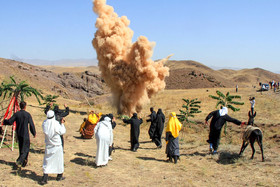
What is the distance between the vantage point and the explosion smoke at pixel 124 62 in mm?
19656

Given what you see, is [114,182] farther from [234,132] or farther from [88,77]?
[88,77]

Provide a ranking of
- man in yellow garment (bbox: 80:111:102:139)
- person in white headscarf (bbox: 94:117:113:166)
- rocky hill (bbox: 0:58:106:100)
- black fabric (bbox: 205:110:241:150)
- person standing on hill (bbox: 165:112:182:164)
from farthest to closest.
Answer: rocky hill (bbox: 0:58:106:100), man in yellow garment (bbox: 80:111:102:139), black fabric (bbox: 205:110:241:150), person standing on hill (bbox: 165:112:182:164), person in white headscarf (bbox: 94:117:113:166)

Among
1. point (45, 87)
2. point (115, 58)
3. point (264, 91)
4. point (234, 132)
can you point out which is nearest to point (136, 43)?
point (115, 58)

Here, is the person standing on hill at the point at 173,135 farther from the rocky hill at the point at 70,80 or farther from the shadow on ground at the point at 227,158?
the rocky hill at the point at 70,80

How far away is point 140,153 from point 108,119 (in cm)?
298

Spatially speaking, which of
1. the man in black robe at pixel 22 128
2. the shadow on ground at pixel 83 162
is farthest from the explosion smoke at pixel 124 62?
the man in black robe at pixel 22 128

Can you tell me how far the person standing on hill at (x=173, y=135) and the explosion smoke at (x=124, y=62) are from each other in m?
11.1

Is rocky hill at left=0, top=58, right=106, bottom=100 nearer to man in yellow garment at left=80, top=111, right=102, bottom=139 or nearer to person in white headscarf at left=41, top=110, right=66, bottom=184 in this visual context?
man in yellow garment at left=80, top=111, right=102, bottom=139

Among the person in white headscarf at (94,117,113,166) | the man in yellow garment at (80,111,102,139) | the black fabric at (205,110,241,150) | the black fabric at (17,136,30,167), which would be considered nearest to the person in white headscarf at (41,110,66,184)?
the black fabric at (17,136,30,167)

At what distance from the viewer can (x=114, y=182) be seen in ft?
23.0

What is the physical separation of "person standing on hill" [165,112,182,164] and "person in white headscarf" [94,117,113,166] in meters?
1.91

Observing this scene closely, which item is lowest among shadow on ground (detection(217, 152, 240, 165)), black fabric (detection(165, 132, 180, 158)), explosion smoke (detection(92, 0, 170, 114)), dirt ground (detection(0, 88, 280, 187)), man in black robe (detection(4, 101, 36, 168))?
dirt ground (detection(0, 88, 280, 187))

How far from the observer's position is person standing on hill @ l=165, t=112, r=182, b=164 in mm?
8617

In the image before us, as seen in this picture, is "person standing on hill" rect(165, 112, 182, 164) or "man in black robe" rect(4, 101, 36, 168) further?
"person standing on hill" rect(165, 112, 182, 164)
